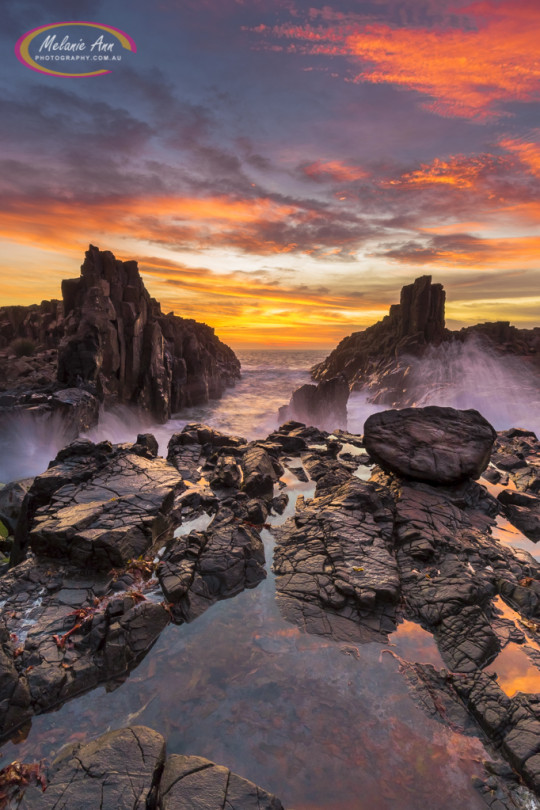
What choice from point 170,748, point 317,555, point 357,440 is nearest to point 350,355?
point 357,440

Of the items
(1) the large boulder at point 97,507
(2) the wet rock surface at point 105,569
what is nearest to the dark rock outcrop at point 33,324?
(1) the large boulder at point 97,507

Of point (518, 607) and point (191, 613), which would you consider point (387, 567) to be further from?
point (191, 613)

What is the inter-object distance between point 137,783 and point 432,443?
1219 cm

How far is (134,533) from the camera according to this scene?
29.6 ft

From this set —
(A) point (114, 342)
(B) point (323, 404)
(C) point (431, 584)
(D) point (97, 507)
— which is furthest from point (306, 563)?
(A) point (114, 342)

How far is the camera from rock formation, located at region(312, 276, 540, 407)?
58.3m

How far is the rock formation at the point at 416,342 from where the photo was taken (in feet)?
191

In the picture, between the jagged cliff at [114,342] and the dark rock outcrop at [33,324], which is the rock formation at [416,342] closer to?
the jagged cliff at [114,342]

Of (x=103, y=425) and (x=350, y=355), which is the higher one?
(x=350, y=355)

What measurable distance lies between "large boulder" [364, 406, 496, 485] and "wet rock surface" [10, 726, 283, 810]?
10417 mm

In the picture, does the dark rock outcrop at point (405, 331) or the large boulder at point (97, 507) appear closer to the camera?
the large boulder at point (97, 507)

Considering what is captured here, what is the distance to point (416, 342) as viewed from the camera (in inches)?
2448

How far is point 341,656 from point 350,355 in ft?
247

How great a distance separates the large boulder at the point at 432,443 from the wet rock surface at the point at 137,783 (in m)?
10.4
